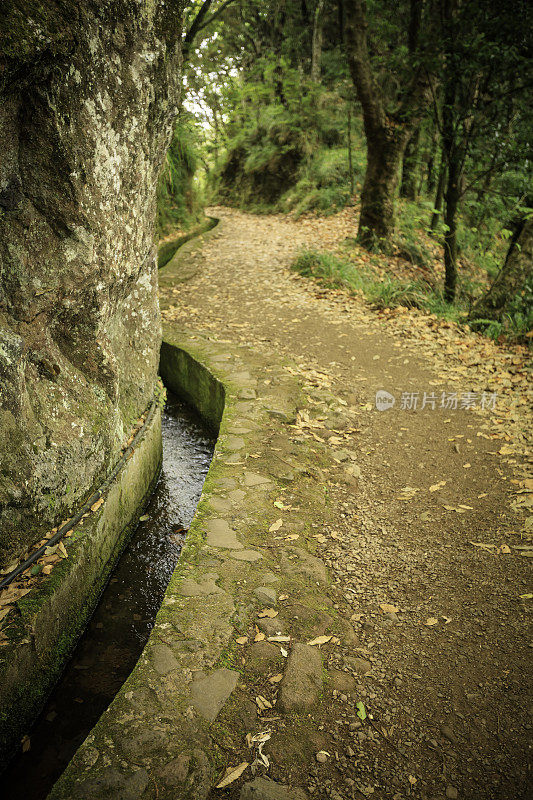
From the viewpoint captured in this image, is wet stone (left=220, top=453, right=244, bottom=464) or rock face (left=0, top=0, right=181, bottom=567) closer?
rock face (left=0, top=0, right=181, bottom=567)

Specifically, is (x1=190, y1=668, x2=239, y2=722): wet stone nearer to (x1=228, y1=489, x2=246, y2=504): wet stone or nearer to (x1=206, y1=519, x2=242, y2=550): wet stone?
(x1=206, y1=519, x2=242, y2=550): wet stone

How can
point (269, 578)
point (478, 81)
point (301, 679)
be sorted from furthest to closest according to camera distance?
point (478, 81) < point (269, 578) < point (301, 679)

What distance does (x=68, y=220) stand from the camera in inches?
109

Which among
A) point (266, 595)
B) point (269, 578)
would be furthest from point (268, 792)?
point (269, 578)

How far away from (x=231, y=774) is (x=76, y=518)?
5.79ft

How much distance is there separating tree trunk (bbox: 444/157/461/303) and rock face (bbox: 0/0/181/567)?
17.9 feet

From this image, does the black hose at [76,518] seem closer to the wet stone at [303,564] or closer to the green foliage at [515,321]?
the wet stone at [303,564]

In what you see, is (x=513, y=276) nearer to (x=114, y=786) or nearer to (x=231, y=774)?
(x=231, y=774)

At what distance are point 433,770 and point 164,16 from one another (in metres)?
4.72

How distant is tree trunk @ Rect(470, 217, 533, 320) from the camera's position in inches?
267

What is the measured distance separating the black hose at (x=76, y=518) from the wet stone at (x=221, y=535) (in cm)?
83

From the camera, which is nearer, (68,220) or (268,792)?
(268,792)

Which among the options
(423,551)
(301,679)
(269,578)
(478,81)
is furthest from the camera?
(478,81)

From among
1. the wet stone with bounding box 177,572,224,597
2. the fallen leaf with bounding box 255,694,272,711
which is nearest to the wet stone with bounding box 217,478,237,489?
the wet stone with bounding box 177,572,224,597
